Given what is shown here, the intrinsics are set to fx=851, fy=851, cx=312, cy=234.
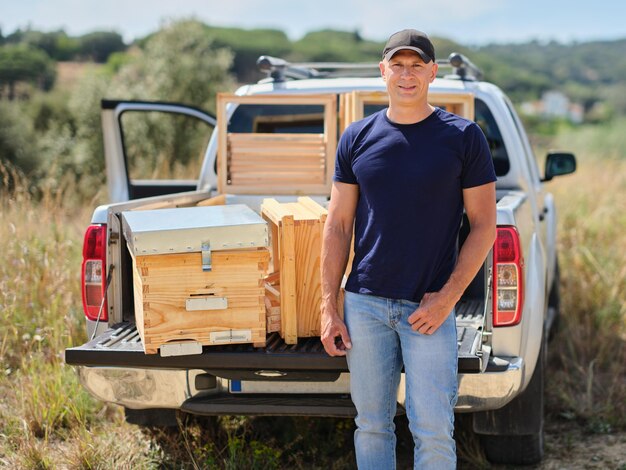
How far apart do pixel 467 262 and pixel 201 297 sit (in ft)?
3.28

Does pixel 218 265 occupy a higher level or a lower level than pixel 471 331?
higher

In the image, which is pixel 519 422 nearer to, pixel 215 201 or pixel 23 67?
pixel 215 201

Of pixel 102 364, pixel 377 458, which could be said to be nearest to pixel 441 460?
pixel 377 458

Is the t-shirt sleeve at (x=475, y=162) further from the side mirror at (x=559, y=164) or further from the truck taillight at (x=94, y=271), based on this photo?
the side mirror at (x=559, y=164)

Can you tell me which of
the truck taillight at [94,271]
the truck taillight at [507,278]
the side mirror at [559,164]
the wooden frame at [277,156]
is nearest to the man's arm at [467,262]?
the truck taillight at [507,278]

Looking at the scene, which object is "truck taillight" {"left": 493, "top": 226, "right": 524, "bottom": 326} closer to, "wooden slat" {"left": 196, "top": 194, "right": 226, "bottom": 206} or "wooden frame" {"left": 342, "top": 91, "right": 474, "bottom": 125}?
"wooden frame" {"left": 342, "top": 91, "right": 474, "bottom": 125}

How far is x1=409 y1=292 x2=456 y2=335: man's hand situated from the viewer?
2.79 m

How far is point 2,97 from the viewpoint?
1507 cm

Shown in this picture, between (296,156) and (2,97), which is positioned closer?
(296,156)

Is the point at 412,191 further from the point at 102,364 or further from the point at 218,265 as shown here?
the point at 102,364

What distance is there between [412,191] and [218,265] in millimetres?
818

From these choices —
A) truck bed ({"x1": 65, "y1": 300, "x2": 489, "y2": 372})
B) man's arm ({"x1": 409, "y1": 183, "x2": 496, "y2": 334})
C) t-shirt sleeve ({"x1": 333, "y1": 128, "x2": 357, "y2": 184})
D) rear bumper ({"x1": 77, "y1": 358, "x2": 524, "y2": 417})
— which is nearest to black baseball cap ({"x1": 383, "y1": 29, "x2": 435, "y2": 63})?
t-shirt sleeve ({"x1": 333, "y1": 128, "x2": 357, "y2": 184})

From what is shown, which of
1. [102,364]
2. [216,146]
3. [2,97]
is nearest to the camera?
[102,364]

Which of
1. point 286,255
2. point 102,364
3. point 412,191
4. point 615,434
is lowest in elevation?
point 615,434
